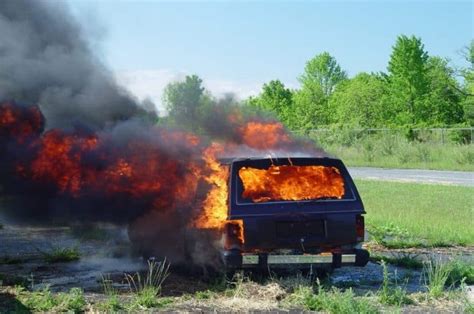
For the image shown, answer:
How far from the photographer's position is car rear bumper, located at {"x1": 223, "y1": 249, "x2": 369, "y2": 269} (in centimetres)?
765

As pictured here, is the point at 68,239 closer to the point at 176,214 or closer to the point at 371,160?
the point at 176,214

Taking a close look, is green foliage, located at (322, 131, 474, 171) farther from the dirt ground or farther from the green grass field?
the dirt ground

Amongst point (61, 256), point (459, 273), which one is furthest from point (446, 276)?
point (61, 256)

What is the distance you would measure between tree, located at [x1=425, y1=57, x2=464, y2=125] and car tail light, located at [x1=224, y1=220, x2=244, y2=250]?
180 ft

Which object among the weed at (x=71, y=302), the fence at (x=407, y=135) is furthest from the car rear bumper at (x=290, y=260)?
the fence at (x=407, y=135)

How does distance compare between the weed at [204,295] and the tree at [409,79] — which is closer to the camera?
the weed at [204,295]

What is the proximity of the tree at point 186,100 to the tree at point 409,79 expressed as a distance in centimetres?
5141

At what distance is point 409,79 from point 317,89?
1613cm

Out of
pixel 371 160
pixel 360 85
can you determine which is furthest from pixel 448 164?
pixel 360 85

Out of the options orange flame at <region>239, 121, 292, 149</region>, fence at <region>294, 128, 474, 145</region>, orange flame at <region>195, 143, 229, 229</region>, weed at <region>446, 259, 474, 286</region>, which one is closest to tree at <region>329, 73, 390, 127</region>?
fence at <region>294, 128, 474, 145</region>

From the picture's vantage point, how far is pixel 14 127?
1049cm

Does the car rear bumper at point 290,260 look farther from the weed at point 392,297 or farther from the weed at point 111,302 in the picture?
the weed at point 111,302

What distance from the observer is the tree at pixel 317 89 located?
74.7 metres

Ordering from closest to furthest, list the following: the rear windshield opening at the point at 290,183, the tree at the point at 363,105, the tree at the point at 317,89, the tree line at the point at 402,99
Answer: the rear windshield opening at the point at 290,183, the tree line at the point at 402,99, the tree at the point at 363,105, the tree at the point at 317,89
